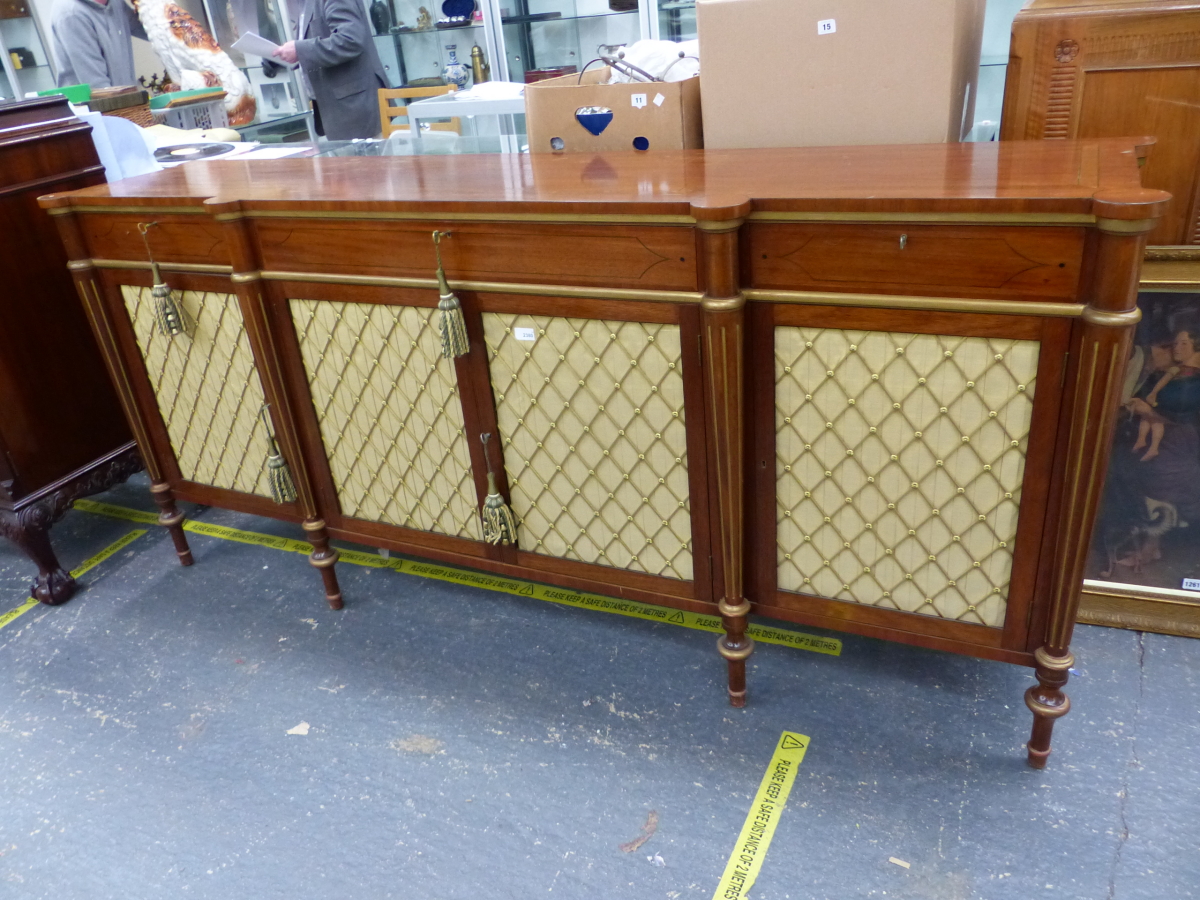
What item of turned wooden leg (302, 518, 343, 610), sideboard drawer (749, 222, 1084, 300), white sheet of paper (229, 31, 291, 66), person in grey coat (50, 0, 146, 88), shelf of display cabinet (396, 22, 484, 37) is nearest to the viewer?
sideboard drawer (749, 222, 1084, 300)

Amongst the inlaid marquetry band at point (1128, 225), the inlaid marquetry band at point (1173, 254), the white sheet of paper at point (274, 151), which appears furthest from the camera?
the white sheet of paper at point (274, 151)

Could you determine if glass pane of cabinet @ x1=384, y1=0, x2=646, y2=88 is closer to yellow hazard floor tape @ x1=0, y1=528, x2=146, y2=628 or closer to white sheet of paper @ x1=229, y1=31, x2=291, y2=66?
white sheet of paper @ x1=229, y1=31, x2=291, y2=66

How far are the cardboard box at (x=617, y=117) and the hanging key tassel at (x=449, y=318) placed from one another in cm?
56

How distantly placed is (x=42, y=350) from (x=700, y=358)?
5.84 feet

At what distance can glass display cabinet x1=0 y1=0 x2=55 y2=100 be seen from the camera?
5477mm

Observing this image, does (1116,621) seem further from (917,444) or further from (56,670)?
(56,670)

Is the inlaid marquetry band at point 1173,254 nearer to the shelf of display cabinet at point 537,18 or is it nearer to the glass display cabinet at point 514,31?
the glass display cabinet at point 514,31

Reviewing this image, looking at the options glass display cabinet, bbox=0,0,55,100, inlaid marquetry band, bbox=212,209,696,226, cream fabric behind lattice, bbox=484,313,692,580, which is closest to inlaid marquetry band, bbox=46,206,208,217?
inlaid marquetry band, bbox=212,209,696,226

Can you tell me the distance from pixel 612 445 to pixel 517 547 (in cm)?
38

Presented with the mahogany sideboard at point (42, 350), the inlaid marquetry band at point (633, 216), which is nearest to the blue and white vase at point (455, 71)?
the mahogany sideboard at point (42, 350)

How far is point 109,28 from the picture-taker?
446 centimetres

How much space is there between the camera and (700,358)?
146 cm

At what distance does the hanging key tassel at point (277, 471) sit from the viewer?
200cm

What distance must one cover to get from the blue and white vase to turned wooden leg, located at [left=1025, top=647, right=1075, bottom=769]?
3746 millimetres
